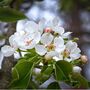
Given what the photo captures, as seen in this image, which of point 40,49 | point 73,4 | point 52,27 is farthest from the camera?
point 73,4

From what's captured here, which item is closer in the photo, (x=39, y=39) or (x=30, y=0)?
(x=39, y=39)

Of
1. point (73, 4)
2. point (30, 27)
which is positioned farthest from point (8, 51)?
point (73, 4)

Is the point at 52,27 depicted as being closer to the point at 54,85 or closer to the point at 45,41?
the point at 45,41

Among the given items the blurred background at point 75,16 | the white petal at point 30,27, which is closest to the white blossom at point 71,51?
the white petal at point 30,27

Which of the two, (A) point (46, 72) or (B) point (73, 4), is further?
(B) point (73, 4)

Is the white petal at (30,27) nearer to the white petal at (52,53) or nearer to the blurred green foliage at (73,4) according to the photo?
the white petal at (52,53)

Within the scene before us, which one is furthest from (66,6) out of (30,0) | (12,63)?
(12,63)

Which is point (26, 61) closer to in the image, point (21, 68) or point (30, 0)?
point (21, 68)
